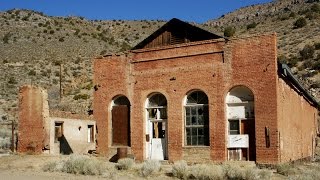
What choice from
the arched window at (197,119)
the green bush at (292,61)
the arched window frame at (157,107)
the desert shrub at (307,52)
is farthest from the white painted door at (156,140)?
the desert shrub at (307,52)

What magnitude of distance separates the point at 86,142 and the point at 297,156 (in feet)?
43.4

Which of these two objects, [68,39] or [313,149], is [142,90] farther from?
[68,39]

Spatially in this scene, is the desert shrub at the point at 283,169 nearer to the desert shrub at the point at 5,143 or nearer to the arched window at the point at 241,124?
the arched window at the point at 241,124

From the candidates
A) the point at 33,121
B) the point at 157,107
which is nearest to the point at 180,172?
the point at 157,107

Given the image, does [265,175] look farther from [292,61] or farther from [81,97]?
[81,97]

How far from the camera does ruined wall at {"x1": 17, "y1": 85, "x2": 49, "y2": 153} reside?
24.7 meters

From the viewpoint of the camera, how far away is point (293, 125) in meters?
24.2

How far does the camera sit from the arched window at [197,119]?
22.0 meters

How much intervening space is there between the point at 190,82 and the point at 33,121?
9030mm

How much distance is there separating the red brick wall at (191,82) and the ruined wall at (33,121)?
2.86m

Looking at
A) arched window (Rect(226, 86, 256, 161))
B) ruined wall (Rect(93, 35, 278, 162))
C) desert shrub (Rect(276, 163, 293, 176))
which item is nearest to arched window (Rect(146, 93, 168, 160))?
ruined wall (Rect(93, 35, 278, 162))

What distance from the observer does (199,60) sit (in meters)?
22.3

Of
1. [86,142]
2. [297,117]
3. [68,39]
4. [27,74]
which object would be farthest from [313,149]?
[68,39]

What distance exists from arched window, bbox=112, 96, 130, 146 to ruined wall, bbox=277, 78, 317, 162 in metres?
7.88
